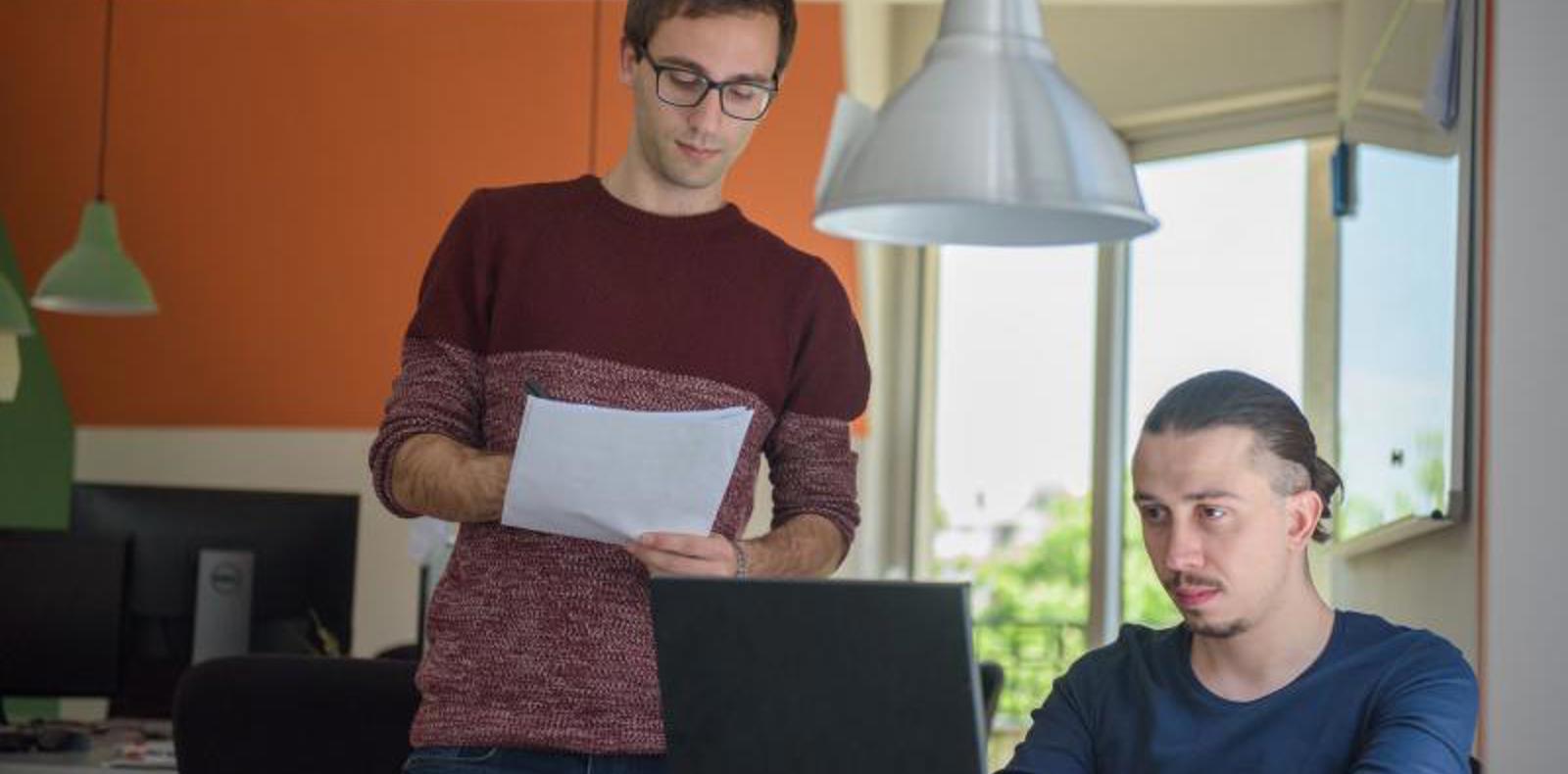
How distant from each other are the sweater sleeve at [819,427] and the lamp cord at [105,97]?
15.9 ft

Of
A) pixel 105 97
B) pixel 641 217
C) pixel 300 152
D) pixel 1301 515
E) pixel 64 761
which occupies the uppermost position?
pixel 105 97

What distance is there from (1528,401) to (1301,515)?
1303 mm

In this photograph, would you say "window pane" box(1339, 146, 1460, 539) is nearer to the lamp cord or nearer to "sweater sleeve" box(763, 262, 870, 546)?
"sweater sleeve" box(763, 262, 870, 546)

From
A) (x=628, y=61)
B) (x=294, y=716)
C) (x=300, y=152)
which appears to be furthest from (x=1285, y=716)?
(x=300, y=152)

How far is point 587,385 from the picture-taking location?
1909mm

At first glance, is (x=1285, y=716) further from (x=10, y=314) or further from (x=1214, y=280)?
(x=10, y=314)

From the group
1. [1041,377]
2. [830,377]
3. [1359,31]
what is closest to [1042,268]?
[1041,377]

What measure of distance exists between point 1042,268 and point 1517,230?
3.19m

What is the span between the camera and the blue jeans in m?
1.81

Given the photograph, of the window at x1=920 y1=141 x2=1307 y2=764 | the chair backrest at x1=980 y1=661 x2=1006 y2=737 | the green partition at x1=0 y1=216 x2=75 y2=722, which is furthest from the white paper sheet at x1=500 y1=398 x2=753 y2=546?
the green partition at x1=0 y1=216 x2=75 y2=722

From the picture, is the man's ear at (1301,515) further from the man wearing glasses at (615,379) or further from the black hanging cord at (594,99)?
the black hanging cord at (594,99)

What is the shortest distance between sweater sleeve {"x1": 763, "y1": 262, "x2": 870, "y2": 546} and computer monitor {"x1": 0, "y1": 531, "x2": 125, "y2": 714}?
2251mm

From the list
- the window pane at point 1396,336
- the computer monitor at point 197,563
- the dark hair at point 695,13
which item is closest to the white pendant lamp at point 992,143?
the dark hair at point 695,13

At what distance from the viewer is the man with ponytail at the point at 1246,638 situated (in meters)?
1.86
